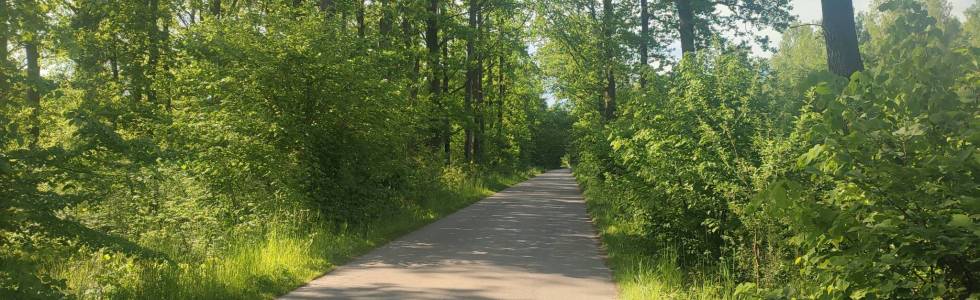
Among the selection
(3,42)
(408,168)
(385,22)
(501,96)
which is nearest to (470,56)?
(385,22)

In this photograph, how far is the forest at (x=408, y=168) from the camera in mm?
3389

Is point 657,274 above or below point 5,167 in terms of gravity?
below

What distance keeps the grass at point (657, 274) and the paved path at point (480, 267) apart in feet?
0.75

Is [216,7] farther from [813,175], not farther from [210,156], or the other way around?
[813,175]

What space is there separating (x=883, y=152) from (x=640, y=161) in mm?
5537

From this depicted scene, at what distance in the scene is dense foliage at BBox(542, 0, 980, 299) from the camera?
3271mm

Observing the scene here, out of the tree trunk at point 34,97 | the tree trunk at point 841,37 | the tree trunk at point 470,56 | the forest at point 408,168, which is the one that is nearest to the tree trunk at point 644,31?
the forest at point 408,168

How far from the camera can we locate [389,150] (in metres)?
12.9

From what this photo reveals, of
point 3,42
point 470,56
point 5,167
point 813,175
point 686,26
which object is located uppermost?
point 470,56

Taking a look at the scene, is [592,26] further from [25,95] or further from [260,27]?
[25,95]

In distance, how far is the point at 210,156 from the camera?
10914 millimetres

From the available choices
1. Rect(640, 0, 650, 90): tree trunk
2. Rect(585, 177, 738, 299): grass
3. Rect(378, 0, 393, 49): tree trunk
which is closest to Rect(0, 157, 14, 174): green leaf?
Rect(585, 177, 738, 299): grass

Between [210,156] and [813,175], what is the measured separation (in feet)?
31.8

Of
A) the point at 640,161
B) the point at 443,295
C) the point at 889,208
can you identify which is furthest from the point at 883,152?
the point at 640,161
